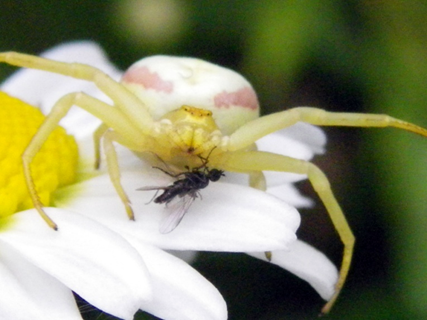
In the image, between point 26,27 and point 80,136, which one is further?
point 26,27

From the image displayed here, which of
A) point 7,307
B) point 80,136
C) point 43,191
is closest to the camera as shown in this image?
point 7,307

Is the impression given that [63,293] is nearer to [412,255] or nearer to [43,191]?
[43,191]

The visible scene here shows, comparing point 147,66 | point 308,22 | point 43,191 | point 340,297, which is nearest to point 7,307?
point 43,191

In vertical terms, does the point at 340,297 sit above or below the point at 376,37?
below

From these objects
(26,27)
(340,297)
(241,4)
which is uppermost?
(241,4)

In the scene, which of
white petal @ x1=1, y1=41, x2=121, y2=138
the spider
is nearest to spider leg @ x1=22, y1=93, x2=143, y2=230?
the spider

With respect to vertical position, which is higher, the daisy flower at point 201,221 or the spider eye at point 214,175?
the spider eye at point 214,175

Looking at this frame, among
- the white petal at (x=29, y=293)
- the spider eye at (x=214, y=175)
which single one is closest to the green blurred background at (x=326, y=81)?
the spider eye at (x=214, y=175)

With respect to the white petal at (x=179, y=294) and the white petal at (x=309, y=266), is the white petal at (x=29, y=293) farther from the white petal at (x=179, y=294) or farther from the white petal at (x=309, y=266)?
the white petal at (x=309, y=266)
